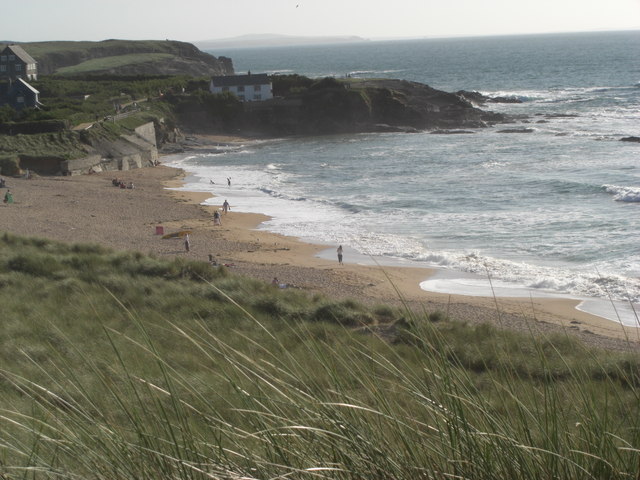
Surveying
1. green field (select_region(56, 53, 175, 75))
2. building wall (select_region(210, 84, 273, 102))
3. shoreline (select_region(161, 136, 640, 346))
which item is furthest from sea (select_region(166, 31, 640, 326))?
green field (select_region(56, 53, 175, 75))

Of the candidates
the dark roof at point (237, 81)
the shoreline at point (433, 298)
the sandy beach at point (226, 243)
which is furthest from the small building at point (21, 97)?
the shoreline at point (433, 298)

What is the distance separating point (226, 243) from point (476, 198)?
12.1 metres

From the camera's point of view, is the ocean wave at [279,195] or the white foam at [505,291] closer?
the white foam at [505,291]

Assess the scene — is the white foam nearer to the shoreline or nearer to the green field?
the shoreline

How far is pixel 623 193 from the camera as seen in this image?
3045 cm

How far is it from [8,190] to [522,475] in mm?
33680

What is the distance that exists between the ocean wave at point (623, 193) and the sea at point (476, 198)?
0.23 ft

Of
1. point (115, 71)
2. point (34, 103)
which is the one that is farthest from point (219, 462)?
point (115, 71)

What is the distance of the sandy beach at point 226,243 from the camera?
1625 cm

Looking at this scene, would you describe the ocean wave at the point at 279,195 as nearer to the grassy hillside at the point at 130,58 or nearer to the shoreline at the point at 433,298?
the shoreline at the point at 433,298

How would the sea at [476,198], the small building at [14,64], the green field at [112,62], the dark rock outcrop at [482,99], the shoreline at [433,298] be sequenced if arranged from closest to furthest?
the shoreline at [433,298]
the sea at [476,198]
the small building at [14,64]
the dark rock outcrop at [482,99]
the green field at [112,62]

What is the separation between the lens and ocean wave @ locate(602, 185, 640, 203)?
97.3 ft

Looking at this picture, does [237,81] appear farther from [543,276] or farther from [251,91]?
[543,276]

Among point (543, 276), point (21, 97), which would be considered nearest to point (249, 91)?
point (21, 97)
